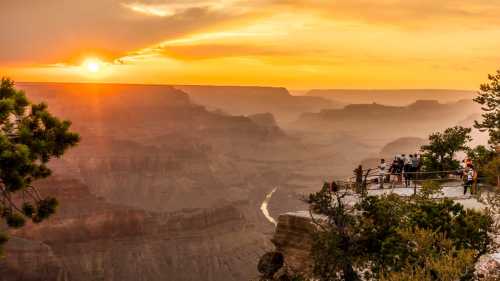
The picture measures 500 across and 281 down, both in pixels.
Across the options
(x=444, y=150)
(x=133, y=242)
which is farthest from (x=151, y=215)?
(x=444, y=150)

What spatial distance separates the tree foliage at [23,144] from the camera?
13.8m

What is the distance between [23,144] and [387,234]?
542 inches

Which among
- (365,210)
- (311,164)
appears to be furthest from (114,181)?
(365,210)

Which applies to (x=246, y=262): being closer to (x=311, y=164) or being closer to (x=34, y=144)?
(x=34, y=144)

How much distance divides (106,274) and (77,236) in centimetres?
1226

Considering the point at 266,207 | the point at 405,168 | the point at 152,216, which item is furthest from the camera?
the point at 266,207

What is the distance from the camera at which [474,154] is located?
116ft

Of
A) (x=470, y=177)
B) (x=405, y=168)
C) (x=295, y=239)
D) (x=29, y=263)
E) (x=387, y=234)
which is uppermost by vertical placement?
(x=405, y=168)

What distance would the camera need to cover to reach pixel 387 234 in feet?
64.4

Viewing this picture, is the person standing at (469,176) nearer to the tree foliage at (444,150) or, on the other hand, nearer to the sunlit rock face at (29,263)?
the tree foliage at (444,150)

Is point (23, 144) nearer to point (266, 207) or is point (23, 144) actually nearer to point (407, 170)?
point (407, 170)

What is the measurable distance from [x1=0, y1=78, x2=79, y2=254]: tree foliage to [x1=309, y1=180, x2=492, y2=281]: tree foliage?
400 inches

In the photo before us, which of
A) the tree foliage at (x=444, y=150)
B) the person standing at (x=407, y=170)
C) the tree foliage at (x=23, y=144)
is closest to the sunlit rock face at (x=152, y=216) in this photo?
the tree foliage at (x=444, y=150)

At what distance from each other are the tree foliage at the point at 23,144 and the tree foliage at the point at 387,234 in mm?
10169
